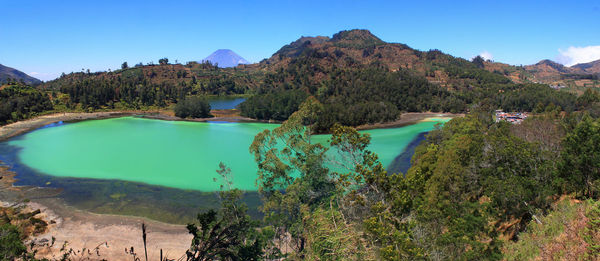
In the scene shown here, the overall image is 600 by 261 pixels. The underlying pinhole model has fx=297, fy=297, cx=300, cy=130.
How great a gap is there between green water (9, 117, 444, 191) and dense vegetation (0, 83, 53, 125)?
13413 millimetres

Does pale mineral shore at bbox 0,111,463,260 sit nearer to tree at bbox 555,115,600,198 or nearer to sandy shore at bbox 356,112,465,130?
tree at bbox 555,115,600,198

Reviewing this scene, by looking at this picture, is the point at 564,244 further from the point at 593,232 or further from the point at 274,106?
the point at 274,106

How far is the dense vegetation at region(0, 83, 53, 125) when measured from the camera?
237ft

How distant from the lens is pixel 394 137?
201ft

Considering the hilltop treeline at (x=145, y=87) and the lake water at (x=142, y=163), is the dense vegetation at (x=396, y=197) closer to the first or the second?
the lake water at (x=142, y=163)

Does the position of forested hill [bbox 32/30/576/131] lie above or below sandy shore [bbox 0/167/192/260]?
above

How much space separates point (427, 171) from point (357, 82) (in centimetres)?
8269

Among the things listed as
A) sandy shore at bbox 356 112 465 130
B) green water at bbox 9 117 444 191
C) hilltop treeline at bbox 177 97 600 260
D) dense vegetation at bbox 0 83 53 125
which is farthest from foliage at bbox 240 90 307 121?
hilltop treeline at bbox 177 97 600 260

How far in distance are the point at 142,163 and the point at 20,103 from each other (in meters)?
67.0

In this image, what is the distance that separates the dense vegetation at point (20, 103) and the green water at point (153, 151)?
13.4 meters

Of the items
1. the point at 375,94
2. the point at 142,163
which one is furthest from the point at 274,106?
the point at 142,163

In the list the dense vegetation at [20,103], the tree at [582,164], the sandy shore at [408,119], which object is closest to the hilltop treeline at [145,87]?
the dense vegetation at [20,103]

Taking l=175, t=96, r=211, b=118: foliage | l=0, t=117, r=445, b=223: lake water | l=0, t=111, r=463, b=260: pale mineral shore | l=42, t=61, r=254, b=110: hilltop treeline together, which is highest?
l=42, t=61, r=254, b=110: hilltop treeline

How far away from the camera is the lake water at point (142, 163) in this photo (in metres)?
28.3
